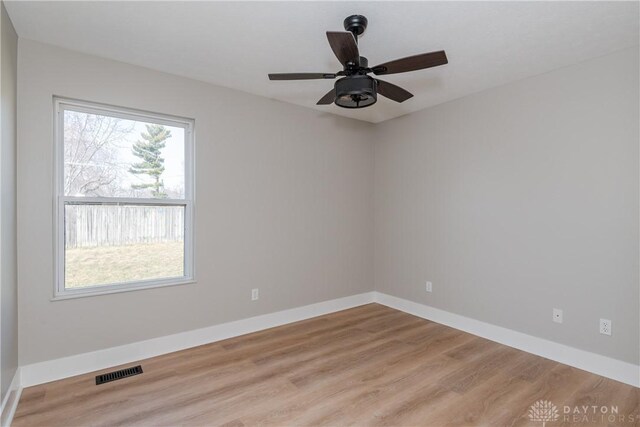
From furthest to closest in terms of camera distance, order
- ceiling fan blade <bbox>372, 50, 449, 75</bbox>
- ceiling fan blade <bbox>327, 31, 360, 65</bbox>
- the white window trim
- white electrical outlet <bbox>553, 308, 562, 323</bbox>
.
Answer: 1. white electrical outlet <bbox>553, 308, 562, 323</bbox>
2. the white window trim
3. ceiling fan blade <bbox>372, 50, 449, 75</bbox>
4. ceiling fan blade <bbox>327, 31, 360, 65</bbox>

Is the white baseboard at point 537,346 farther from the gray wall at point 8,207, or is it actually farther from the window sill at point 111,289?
the gray wall at point 8,207

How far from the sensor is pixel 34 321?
2.57 metres

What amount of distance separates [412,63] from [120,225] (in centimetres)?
274

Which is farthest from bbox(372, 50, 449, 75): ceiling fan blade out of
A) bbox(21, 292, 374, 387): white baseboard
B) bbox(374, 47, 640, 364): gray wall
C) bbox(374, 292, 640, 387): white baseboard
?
bbox(21, 292, 374, 387): white baseboard

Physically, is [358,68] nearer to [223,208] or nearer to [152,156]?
[223,208]

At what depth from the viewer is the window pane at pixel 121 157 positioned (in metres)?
2.79

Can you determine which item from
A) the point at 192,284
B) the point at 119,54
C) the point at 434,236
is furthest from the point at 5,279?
the point at 434,236

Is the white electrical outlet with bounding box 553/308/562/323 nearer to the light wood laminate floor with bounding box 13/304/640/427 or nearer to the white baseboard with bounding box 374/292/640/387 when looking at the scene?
the white baseboard with bounding box 374/292/640/387

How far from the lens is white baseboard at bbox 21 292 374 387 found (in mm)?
2588

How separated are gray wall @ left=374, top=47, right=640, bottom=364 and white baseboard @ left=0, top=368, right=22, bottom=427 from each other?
3.85m

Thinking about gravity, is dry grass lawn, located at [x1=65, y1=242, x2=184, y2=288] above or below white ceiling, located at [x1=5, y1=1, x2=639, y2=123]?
below

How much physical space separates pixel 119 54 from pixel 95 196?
1200 millimetres

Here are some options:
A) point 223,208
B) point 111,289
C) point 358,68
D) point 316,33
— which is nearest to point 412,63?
point 358,68

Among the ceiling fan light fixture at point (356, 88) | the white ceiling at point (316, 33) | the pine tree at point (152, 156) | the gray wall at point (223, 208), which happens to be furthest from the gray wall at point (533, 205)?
the pine tree at point (152, 156)
